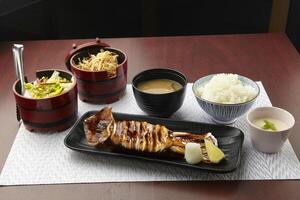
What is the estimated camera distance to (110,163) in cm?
96

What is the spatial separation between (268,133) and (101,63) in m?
0.49

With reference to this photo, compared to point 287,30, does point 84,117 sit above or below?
above

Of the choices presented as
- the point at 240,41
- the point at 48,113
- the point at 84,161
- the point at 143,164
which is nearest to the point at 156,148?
the point at 143,164

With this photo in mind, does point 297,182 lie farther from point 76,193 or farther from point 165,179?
point 76,193

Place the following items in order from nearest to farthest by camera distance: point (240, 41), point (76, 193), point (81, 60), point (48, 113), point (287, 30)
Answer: point (76, 193)
point (48, 113)
point (81, 60)
point (240, 41)
point (287, 30)

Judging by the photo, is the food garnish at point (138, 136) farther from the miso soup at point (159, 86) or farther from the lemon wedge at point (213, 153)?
the miso soup at point (159, 86)

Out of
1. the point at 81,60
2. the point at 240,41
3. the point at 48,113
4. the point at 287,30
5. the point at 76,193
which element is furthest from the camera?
the point at 287,30

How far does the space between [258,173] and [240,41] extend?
2.52ft

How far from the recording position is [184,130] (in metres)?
1.05

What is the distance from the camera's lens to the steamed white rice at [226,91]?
3.44ft

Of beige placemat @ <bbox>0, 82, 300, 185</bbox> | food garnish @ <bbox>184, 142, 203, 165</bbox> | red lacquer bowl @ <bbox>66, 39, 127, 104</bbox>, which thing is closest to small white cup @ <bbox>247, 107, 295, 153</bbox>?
beige placemat @ <bbox>0, 82, 300, 185</bbox>

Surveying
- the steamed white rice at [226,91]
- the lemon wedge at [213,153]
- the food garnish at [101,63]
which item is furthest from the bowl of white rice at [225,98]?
the food garnish at [101,63]

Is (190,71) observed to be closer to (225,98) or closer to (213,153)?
(225,98)

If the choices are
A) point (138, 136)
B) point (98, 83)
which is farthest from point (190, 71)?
point (138, 136)
